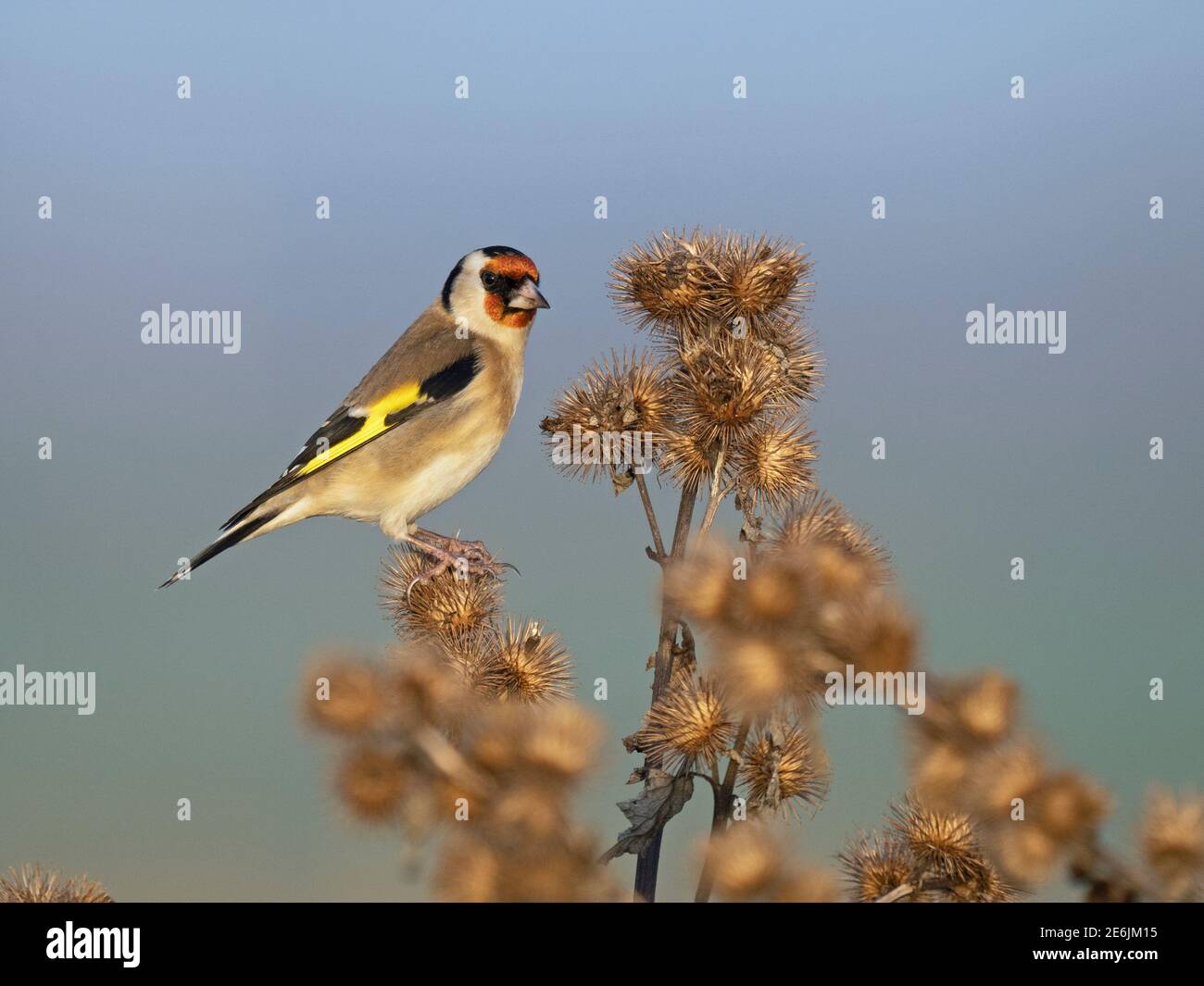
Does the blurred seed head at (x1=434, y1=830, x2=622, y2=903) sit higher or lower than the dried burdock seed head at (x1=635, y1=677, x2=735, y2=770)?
lower

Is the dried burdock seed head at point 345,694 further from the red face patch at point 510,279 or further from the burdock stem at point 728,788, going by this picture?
the red face patch at point 510,279

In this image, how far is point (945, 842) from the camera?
3521mm

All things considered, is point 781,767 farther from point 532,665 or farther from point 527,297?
point 527,297

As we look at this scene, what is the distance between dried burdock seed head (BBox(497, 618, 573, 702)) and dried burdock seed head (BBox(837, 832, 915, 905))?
3.99 ft

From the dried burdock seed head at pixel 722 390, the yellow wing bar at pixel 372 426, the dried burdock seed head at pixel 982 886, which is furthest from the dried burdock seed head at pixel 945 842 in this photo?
the yellow wing bar at pixel 372 426

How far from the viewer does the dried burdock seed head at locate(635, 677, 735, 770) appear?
358 cm

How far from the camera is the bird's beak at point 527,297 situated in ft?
20.3

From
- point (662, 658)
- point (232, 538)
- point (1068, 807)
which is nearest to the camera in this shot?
point (1068, 807)

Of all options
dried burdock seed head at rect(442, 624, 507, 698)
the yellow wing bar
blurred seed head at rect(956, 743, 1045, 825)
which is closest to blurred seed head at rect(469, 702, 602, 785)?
dried burdock seed head at rect(442, 624, 507, 698)

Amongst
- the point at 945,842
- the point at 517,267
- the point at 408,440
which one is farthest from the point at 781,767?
the point at 517,267

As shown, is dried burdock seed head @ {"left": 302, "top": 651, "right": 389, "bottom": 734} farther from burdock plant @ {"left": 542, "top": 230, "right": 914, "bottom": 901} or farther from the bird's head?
the bird's head

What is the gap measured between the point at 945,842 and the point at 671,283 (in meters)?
2.23
